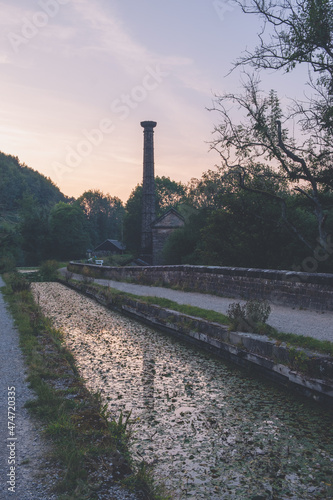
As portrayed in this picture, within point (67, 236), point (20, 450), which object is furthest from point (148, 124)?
point (20, 450)

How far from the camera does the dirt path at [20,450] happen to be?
2781mm

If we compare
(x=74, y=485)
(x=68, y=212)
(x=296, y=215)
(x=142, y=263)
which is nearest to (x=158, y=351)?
(x=74, y=485)

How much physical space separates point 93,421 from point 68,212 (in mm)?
76665

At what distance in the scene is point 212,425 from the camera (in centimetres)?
468

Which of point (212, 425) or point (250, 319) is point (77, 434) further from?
point (250, 319)

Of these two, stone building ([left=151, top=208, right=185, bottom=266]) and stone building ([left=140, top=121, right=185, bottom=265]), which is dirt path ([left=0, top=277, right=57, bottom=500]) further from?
stone building ([left=151, top=208, right=185, bottom=266])

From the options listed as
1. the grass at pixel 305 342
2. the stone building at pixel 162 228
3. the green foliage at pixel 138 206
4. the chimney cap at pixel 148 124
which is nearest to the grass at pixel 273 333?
the grass at pixel 305 342

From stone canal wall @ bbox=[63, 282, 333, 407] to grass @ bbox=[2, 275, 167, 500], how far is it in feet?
7.56

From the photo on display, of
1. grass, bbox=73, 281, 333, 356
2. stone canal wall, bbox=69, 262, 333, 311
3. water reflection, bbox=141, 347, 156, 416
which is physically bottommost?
water reflection, bbox=141, 347, 156, 416

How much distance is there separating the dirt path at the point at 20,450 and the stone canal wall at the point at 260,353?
3265 millimetres

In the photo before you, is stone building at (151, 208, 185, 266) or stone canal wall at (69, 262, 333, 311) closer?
stone canal wall at (69, 262, 333, 311)

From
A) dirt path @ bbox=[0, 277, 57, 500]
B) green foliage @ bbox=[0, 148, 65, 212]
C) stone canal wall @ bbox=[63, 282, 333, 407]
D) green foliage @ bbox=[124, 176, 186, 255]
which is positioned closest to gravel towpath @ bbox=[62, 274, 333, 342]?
stone canal wall @ bbox=[63, 282, 333, 407]

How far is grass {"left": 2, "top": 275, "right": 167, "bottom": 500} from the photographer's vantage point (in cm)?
290

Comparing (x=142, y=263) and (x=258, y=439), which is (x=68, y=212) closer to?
(x=142, y=263)
